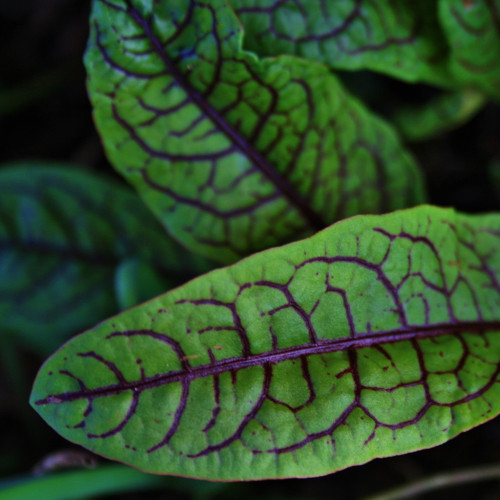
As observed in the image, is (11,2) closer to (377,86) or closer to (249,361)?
(377,86)

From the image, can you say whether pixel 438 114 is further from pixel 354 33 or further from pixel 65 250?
pixel 65 250

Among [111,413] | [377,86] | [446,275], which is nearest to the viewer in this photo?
[111,413]

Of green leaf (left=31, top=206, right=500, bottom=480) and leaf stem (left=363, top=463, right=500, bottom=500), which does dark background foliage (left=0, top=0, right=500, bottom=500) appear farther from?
green leaf (left=31, top=206, right=500, bottom=480)

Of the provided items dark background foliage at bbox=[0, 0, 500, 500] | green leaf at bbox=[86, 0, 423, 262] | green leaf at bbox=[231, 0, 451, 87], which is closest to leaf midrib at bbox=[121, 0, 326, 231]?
green leaf at bbox=[86, 0, 423, 262]

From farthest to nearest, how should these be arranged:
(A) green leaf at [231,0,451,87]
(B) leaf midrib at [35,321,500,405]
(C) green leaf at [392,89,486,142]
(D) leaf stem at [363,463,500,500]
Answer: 1. (C) green leaf at [392,89,486,142]
2. (D) leaf stem at [363,463,500,500]
3. (A) green leaf at [231,0,451,87]
4. (B) leaf midrib at [35,321,500,405]

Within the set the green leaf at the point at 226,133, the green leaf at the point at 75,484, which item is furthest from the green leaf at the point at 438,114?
the green leaf at the point at 75,484

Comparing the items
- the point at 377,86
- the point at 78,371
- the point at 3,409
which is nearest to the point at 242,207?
the point at 78,371

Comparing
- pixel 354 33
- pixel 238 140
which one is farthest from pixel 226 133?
pixel 354 33

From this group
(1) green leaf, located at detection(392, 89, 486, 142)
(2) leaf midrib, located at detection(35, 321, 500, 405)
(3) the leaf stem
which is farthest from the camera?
(1) green leaf, located at detection(392, 89, 486, 142)
